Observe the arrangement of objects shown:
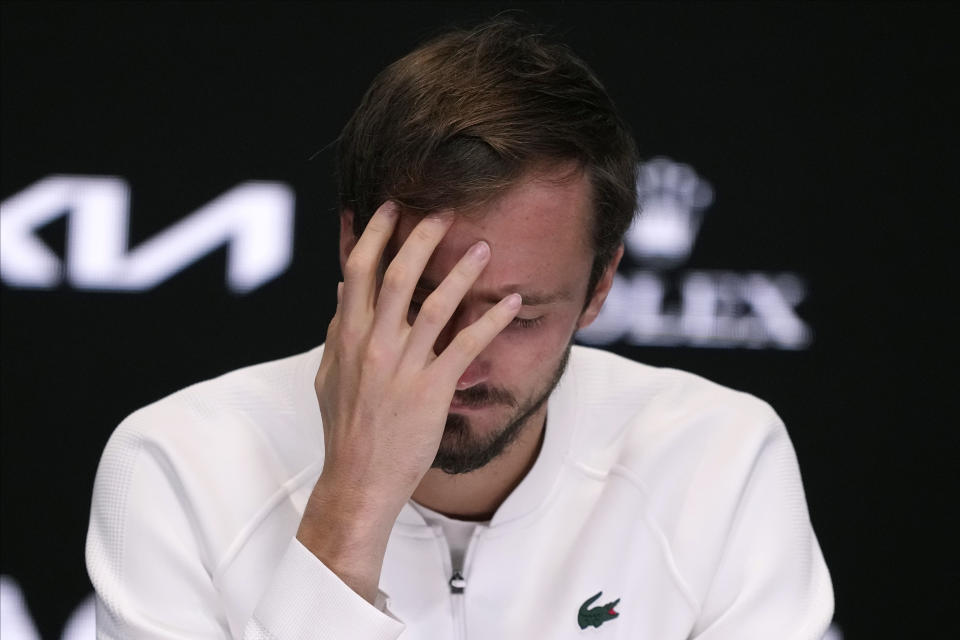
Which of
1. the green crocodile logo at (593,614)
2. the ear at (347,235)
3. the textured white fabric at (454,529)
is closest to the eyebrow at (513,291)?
the ear at (347,235)

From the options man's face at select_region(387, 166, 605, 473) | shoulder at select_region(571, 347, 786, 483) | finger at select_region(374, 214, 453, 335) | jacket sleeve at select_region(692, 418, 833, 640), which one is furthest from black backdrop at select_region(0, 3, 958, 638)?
finger at select_region(374, 214, 453, 335)

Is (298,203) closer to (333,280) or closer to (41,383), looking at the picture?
(333,280)

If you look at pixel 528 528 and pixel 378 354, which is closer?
pixel 378 354

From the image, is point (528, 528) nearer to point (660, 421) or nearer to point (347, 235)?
point (660, 421)

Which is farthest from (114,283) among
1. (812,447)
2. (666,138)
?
(812,447)

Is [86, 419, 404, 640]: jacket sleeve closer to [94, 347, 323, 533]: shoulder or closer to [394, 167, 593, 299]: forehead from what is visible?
[94, 347, 323, 533]: shoulder

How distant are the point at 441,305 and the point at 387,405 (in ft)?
0.47

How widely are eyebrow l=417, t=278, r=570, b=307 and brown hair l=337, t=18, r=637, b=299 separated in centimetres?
10

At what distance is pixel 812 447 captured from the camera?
3.08 meters

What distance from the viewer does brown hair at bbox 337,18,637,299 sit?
1.59m

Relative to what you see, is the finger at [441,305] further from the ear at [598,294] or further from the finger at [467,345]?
the ear at [598,294]

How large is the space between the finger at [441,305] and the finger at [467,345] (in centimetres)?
2

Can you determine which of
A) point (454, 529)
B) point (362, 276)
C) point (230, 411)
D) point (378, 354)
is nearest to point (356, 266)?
point (362, 276)

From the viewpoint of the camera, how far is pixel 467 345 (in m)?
1.50
